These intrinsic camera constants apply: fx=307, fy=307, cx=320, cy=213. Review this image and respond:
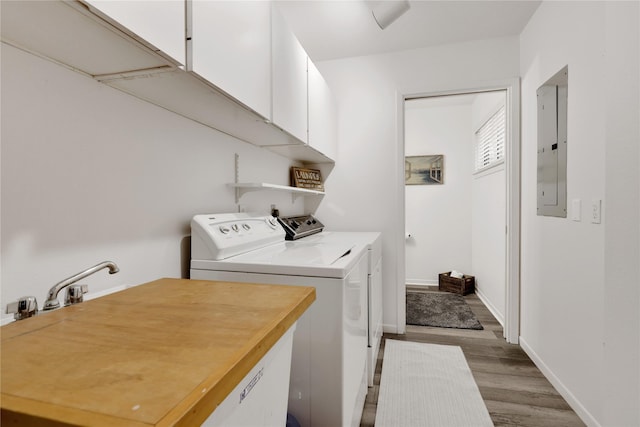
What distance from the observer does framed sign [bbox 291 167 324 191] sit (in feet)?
8.53

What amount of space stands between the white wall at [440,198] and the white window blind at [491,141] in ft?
0.99

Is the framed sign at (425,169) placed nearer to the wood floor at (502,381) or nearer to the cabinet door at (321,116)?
the cabinet door at (321,116)

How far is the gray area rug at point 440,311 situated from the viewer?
292cm

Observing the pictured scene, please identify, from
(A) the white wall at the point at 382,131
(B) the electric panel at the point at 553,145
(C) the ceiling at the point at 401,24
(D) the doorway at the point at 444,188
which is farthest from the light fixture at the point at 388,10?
(D) the doorway at the point at 444,188

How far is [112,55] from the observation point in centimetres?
85

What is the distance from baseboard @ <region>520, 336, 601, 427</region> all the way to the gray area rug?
0.60 m

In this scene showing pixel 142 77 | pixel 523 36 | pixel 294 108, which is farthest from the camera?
Result: pixel 523 36

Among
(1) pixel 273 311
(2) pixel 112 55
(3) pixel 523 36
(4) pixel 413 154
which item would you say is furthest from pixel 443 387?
(4) pixel 413 154

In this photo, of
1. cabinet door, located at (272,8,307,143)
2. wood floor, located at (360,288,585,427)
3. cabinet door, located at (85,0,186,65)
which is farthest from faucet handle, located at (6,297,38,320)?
wood floor, located at (360,288,585,427)

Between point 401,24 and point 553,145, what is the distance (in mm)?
1374

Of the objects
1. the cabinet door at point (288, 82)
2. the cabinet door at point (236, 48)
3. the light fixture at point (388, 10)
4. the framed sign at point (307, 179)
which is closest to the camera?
the cabinet door at point (236, 48)

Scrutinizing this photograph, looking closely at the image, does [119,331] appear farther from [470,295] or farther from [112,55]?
[470,295]

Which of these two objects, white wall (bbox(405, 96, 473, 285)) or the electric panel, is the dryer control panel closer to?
the electric panel

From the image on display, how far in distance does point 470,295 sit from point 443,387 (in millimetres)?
2166
